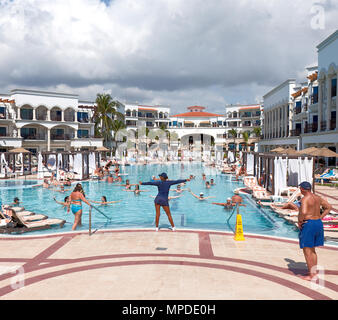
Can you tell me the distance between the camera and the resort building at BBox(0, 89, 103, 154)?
46.4m

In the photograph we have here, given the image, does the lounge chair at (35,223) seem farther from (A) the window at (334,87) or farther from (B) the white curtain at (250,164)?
(A) the window at (334,87)

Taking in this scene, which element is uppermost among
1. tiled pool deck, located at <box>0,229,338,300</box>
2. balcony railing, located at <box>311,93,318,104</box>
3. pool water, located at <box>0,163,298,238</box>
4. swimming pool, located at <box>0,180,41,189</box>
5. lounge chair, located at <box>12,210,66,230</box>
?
balcony railing, located at <box>311,93,318,104</box>

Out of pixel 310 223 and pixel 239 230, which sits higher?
pixel 310 223

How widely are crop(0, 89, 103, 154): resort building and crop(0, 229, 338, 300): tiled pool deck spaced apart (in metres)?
42.3

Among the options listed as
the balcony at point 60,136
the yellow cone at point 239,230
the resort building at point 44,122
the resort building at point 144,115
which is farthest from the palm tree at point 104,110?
the yellow cone at point 239,230

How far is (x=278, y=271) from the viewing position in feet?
20.6

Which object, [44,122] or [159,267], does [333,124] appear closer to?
[159,267]

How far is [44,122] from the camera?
49.0 m

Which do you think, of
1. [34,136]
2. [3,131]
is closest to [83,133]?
[34,136]

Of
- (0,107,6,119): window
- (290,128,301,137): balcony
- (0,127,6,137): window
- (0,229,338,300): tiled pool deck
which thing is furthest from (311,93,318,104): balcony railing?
(0,127,6,137): window

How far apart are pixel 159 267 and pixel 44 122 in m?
47.5

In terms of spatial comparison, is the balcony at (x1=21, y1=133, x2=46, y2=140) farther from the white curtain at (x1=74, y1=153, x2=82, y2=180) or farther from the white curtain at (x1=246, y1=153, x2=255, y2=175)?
the white curtain at (x1=246, y1=153, x2=255, y2=175)

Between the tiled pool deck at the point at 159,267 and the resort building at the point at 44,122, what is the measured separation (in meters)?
42.3

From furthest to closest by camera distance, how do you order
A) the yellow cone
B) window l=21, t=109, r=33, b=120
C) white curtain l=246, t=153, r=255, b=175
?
window l=21, t=109, r=33, b=120
white curtain l=246, t=153, r=255, b=175
the yellow cone
